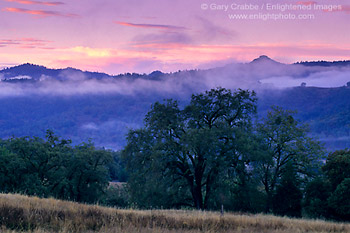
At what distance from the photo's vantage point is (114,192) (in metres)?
61.6

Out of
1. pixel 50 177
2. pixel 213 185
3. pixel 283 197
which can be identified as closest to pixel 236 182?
pixel 213 185

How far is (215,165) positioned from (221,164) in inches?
22.2

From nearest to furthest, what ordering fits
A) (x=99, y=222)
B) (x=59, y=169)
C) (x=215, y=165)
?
(x=99, y=222), (x=215, y=165), (x=59, y=169)

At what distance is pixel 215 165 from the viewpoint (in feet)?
112

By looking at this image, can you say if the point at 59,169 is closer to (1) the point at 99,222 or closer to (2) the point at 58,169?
(2) the point at 58,169

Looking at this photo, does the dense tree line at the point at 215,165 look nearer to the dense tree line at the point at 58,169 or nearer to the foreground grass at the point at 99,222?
the dense tree line at the point at 58,169

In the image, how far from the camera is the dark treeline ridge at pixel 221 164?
3428 cm

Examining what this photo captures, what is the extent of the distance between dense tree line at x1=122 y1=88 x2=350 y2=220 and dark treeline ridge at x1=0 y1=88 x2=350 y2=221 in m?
0.09

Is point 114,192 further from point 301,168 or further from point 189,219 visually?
point 189,219

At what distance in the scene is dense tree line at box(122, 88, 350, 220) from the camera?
3425 cm

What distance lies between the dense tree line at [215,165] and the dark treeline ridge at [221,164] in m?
0.09

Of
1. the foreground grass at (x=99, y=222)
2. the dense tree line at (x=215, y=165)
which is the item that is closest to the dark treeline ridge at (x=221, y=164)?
the dense tree line at (x=215, y=165)

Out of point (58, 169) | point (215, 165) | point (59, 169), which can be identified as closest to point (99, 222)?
A: point (215, 165)

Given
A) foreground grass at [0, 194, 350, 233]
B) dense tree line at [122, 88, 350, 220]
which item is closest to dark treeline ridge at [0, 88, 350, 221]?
dense tree line at [122, 88, 350, 220]
